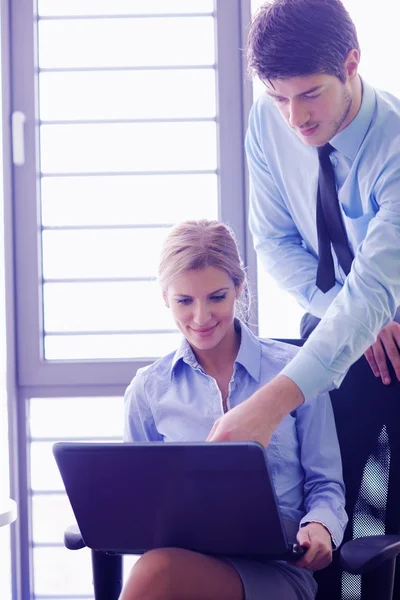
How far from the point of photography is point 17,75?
2541mm

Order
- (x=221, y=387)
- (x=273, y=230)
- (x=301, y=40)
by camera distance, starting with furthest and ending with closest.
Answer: (x=273, y=230) → (x=221, y=387) → (x=301, y=40)

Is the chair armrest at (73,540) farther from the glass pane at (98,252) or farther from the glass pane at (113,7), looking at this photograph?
the glass pane at (113,7)

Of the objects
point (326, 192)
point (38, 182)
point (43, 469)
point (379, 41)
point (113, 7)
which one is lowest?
point (43, 469)

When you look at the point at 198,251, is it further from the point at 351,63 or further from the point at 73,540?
the point at 73,540

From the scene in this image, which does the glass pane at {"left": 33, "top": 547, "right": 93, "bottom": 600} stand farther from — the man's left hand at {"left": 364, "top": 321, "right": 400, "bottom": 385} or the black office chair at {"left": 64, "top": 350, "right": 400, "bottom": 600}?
the man's left hand at {"left": 364, "top": 321, "right": 400, "bottom": 385}

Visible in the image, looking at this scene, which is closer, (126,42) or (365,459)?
(365,459)

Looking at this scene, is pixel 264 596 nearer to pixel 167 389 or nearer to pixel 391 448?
pixel 391 448

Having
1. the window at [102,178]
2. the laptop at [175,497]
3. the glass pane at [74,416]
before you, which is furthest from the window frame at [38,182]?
the laptop at [175,497]

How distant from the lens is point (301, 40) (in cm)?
144

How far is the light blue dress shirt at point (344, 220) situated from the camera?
4.53 ft

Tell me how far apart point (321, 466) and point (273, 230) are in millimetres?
626

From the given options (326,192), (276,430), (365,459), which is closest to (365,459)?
(365,459)

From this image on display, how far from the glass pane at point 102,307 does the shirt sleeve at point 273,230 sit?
772 mm

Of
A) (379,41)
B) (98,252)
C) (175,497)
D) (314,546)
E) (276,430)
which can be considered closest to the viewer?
(175,497)
